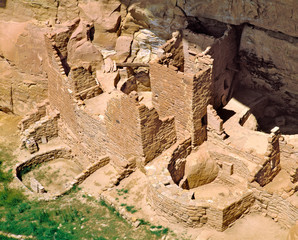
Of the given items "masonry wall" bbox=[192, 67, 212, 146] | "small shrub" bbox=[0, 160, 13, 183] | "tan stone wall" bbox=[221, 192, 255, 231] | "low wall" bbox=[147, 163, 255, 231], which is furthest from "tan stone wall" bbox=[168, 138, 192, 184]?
"small shrub" bbox=[0, 160, 13, 183]

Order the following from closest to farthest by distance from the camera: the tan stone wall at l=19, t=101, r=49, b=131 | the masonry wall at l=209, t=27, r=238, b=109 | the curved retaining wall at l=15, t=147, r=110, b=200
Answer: the curved retaining wall at l=15, t=147, r=110, b=200, the masonry wall at l=209, t=27, r=238, b=109, the tan stone wall at l=19, t=101, r=49, b=131

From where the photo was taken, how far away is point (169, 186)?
22844 millimetres

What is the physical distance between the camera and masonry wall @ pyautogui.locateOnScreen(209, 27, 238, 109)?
2808 cm

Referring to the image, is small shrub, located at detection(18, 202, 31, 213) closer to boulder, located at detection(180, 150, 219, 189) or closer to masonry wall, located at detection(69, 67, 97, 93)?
masonry wall, located at detection(69, 67, 97, 93)

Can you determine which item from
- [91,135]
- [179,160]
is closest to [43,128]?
[91,135]

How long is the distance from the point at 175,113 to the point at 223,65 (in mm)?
5543

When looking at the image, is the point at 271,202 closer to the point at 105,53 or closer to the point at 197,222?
the point at 197,222

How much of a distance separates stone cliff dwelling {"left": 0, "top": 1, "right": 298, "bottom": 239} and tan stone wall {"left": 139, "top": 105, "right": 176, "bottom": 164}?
65mm

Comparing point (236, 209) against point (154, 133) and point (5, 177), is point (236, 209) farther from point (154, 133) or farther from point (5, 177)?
point (5, 177)

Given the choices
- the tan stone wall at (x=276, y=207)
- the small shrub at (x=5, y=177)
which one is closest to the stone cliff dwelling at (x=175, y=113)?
the tan stone wall at (x=276, y=207)

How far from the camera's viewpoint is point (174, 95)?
24.8 m

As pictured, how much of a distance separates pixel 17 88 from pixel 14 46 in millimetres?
2715

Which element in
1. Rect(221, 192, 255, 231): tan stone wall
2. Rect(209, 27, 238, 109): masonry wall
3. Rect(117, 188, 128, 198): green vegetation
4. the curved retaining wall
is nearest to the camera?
Rect(221, 192, 255, 231): tan stone wall

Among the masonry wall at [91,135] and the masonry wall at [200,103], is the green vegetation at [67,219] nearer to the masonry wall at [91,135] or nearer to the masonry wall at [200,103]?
the masonry wall at [91,135]
